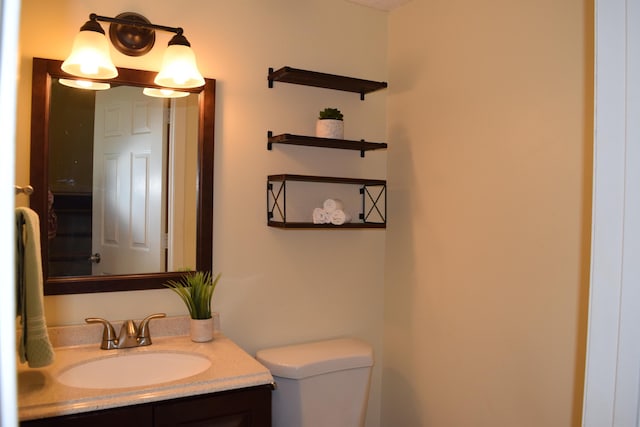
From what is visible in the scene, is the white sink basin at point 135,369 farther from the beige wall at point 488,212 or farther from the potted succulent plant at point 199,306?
the beige wall at point 488,212

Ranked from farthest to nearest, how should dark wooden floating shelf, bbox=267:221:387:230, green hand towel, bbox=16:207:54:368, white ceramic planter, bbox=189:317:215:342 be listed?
dark wooden floating shelf, bbox=267:221:387:230 → white ceramic planter, bbox=189:317:215:342 → green hand towel, bbox=16:207:54:368

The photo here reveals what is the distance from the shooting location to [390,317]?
233cm

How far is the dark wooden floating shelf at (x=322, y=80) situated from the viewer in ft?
6.45

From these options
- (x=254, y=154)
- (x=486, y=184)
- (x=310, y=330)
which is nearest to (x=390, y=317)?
(x=310, y=330)

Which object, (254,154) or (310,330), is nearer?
(254,154)

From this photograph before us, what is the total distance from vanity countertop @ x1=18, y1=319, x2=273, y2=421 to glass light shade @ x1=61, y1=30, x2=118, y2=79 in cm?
89

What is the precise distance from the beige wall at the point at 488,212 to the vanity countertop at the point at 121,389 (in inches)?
34.2

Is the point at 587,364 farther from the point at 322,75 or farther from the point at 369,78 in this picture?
the point at 369,78

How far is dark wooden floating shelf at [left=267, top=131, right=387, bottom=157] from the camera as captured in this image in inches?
77.2

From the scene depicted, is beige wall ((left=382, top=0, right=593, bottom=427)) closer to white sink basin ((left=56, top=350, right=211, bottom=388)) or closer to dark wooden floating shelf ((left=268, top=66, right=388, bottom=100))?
dark wooden floating shelf ((left=268, top=66, right=388, bottom=100))

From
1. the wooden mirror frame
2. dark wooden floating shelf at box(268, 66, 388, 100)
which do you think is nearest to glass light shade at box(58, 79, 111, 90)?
the wooden mirror frame

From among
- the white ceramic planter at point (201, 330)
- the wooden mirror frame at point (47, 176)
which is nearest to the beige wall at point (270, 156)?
the wooden mirror frame at point (47, 176)

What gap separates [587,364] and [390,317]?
165 cm

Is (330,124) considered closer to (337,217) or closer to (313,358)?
(337,217)
